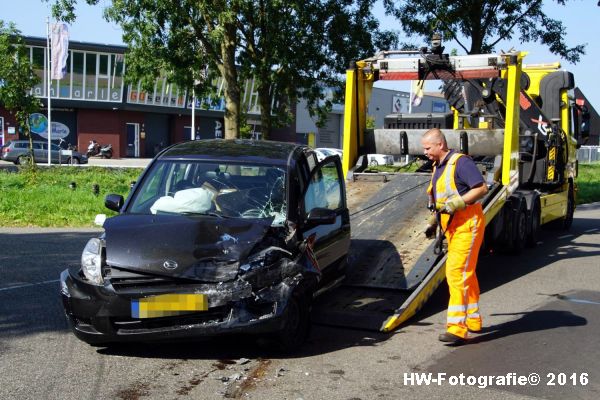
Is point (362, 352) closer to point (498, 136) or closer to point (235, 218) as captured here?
point (235, 218)

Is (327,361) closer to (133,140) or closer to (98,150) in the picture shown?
(98,150)

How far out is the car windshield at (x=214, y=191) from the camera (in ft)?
20.1

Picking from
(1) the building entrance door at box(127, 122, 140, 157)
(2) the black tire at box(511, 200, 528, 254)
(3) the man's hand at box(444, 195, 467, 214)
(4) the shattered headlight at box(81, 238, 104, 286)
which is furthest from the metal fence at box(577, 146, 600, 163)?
(4) the shattered headlight at box(81, 238, 104, 286)

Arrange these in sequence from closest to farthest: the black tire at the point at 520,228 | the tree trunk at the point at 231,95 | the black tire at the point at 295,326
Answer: the black tire at the point at 295,326 < the black tire at the point at 520,228 < the tree trunk at the point at 231,95

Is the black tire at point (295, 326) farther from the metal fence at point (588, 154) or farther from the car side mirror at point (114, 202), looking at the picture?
the metal fence at point (588, 154)

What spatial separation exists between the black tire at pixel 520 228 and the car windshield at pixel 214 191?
5650 mm

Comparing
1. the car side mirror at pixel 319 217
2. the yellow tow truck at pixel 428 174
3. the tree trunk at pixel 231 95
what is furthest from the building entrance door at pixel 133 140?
the car side mirror at pixel 319 217

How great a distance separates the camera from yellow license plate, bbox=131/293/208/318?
5113mm

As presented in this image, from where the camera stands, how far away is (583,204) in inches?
866

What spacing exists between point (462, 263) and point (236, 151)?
2.33 meters

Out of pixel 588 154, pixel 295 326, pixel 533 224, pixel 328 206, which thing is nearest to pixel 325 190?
pixel 328 206

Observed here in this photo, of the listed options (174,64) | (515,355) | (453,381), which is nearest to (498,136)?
(515,355)

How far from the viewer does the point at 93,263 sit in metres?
5.40

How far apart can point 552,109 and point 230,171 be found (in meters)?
9.31
